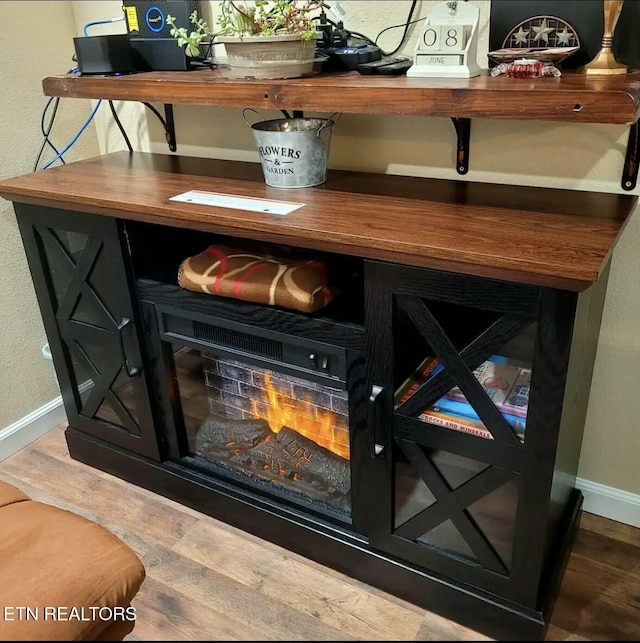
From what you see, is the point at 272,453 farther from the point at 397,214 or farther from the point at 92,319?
the point at 397,214

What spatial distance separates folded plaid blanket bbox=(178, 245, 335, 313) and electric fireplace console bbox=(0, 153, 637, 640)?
1.4 inches

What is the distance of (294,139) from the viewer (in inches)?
52.9

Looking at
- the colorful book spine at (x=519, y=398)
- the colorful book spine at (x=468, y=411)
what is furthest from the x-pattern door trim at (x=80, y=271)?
the colorful book spine at (x=519, y=398)

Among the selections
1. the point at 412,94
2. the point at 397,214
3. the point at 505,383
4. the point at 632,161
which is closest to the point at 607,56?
the point at 632,161

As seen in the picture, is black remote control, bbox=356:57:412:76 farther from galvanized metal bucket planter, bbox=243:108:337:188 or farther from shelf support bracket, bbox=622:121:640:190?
shelf support bracket, bbox=622:121:640:190

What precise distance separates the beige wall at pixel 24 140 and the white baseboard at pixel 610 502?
63.4 inches

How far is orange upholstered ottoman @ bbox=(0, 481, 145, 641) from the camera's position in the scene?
764 mm

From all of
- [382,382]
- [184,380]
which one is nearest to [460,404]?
[382,382]

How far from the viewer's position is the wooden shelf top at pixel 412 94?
3.25 feet

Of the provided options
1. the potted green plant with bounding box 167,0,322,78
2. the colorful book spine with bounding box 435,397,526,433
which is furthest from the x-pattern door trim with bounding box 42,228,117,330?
the colorful book spine with bounding box 435,397,526,433

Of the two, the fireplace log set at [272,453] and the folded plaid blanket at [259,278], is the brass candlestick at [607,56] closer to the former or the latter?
the folded plaid blanket at [259,278]

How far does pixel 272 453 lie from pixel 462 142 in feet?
2.87

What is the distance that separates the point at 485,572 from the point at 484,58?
1044 millimetres

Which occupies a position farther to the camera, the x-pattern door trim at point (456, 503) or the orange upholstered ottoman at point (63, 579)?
the x-pattern door trim at point (456, 503)
